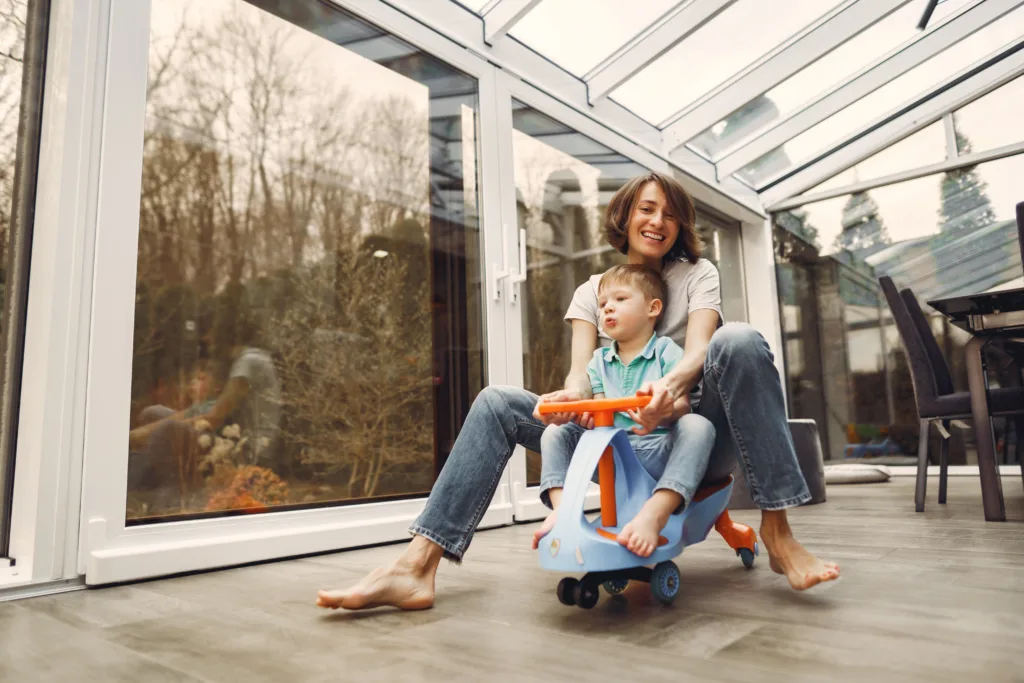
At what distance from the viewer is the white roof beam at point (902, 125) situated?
160 inches

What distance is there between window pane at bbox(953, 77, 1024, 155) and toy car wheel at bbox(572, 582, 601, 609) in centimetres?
435

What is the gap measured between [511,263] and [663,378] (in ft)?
5.47

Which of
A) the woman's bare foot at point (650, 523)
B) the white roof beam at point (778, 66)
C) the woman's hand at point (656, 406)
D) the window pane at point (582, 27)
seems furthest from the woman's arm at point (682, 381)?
the white roof beam at point (778, 66)

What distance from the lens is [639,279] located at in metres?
1.40

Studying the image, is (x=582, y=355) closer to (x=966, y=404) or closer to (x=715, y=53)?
(x=966, y=404)

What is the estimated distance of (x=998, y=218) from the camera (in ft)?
13.7

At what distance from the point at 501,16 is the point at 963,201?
10.5ft

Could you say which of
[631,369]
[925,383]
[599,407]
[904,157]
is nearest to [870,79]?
[904,157]

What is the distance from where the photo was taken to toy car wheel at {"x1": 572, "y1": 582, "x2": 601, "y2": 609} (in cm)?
117

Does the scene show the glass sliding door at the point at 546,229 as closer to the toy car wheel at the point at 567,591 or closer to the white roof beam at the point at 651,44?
the white roof beam at the point at 651,44

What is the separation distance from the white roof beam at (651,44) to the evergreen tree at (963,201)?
7.20ft

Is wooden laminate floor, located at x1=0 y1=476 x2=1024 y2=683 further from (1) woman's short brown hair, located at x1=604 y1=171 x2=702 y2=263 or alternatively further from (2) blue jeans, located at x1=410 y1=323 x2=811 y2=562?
(1) woman's short brown hair, located at x1=604 y1=171 x2=702 y2=263

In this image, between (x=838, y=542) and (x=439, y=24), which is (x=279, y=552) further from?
(x=439, y=24)

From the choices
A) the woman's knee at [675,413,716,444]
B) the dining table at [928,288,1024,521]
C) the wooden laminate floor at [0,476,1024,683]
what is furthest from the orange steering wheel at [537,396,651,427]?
the dining table at [928,288,1024,521]
